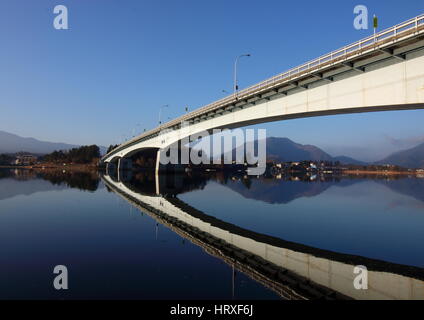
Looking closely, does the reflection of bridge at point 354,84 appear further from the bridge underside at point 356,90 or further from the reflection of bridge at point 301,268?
the reflection of bridge at point 301,268

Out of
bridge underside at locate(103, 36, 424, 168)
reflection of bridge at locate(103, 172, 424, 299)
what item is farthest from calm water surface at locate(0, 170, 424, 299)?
bridge underside at locate(103, 36, 424, 168)

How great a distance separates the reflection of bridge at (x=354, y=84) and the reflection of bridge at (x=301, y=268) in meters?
9.80

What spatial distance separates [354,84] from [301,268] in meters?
13.7

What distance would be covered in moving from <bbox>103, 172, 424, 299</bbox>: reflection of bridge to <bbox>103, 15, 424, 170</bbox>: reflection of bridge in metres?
9.80

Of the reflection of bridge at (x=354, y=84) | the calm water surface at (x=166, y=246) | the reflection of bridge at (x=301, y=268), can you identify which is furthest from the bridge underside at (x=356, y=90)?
the reflection of bridge at (x=301, y=268)

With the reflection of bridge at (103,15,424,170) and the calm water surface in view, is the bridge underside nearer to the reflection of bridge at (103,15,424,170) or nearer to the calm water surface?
the reflection of bridge at (103,15,424,170)

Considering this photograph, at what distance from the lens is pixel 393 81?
16469 millimetres

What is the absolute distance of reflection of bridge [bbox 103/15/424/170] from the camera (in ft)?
50.8

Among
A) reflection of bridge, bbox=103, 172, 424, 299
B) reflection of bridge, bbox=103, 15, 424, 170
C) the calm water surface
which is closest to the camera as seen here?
the calm water surface

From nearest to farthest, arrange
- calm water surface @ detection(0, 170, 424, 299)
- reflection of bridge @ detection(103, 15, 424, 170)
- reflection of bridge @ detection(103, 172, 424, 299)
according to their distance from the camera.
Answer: calm water surface @ detection(0, 170, 424, 299), reflection of bridge @ detection(103, 172, 424, 299), reflection of bridge @ detection(103, 15, 424, 170)

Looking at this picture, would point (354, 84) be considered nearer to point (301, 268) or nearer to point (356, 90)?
point (356, 90)

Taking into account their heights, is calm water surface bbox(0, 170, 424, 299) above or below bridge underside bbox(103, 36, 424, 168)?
below

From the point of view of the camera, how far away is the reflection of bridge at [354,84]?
15.5m
